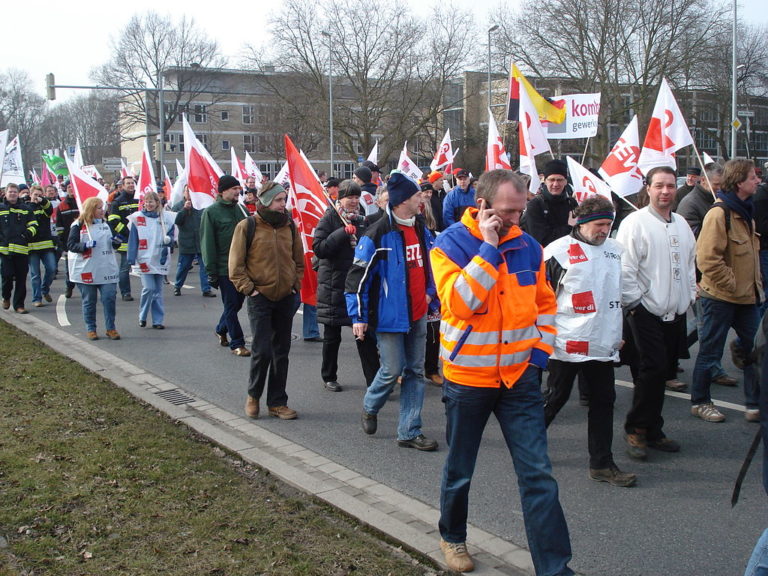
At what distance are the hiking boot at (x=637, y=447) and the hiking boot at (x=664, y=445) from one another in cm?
11

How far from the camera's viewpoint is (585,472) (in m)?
5.11

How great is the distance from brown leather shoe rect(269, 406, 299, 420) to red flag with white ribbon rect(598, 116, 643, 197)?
525cm

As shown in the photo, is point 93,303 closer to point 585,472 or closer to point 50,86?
point 585,472

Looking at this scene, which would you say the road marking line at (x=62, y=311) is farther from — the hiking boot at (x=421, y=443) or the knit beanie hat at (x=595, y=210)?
the knit beanie hat at (x=595, y=210)

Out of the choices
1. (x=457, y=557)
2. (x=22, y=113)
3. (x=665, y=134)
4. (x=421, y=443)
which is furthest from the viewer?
(x=22, y=113)

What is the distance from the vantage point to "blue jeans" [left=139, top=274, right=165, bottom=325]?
10.7m

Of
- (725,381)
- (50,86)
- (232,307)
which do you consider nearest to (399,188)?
(725,381)

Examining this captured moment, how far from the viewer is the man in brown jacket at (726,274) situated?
605 centimetres

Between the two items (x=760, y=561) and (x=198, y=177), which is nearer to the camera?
(x=760, y=561)

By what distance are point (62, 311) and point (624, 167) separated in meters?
8.68

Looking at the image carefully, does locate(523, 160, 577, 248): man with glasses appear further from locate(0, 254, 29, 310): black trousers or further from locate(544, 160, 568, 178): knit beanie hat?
locate(0, 254, 29, 310): black trousers

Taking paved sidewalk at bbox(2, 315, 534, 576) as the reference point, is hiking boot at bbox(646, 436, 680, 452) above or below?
above

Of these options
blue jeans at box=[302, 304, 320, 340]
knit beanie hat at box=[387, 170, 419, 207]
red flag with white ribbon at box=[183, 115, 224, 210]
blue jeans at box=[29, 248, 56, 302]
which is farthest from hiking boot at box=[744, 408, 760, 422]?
blue jeans at box=[29, 248, 56, 302]

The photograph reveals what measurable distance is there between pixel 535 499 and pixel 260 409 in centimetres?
381
